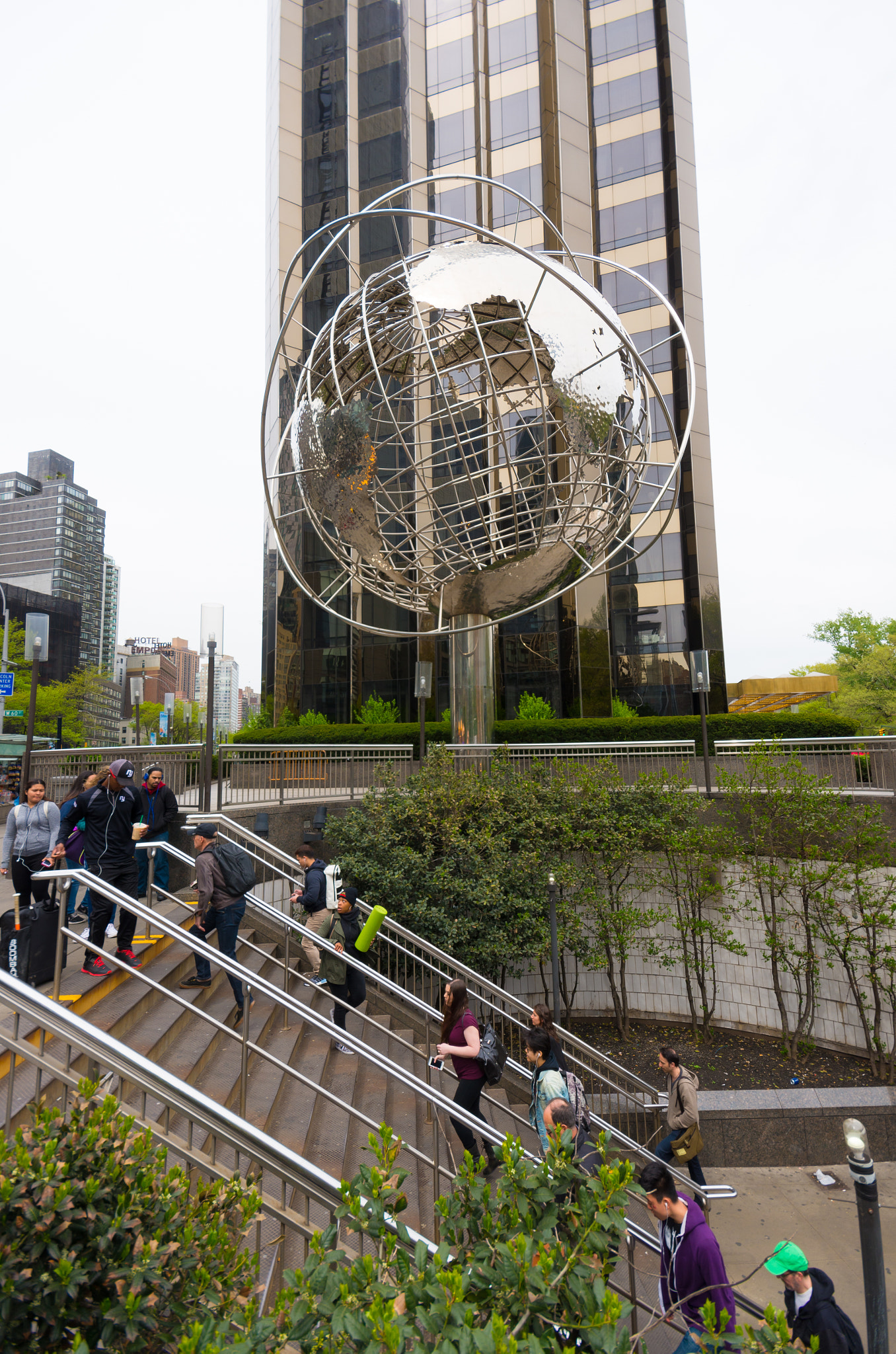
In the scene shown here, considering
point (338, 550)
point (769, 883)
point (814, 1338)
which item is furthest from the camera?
point (338, 550)

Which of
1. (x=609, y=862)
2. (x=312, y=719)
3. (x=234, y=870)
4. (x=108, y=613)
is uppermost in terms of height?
(x=108, y=613)

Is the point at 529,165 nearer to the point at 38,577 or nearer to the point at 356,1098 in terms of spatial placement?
the point at 356,1098

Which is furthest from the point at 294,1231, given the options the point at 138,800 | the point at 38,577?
the point at 38,577

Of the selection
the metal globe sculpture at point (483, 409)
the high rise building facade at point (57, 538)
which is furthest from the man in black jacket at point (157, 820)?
the high rise building facade at point (57, 538)

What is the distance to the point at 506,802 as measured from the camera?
11.1m

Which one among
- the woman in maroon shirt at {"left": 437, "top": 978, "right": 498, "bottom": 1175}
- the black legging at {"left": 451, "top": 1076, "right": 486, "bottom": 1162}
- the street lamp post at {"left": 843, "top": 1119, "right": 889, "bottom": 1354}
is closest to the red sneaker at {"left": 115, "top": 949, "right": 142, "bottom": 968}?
the woman in maroon shirt at {"left": 437, "top": 978, "right": 498, "bottom": 1175}

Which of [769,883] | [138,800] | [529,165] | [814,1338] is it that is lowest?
[769,883]

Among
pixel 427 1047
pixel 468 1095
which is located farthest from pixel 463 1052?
pixel 427 1047

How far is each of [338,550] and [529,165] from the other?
836 inches

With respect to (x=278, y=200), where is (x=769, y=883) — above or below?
below

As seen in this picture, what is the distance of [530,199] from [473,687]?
21726 mm

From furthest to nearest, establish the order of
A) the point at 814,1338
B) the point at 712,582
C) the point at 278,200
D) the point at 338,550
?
the point at 278,200
the point at 712,582
the point at 338,550
the point at 814,1338

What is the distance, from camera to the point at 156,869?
8.50m

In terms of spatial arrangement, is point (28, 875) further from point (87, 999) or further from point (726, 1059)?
→ point (726, 1059)
